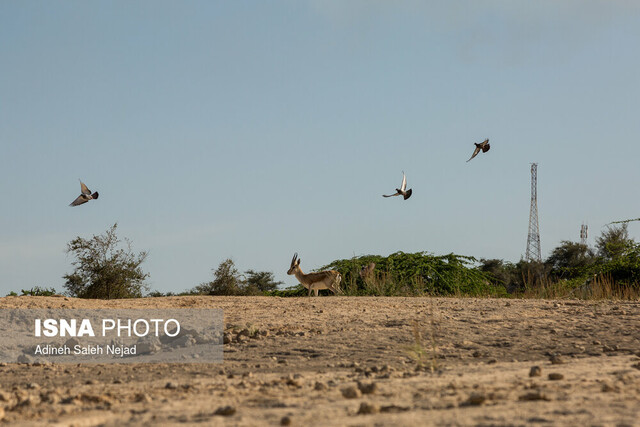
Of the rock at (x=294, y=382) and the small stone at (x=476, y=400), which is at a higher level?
the small stone at (x=476, y=400)

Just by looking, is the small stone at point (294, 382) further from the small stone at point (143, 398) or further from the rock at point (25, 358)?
the rock at point (25, 358)

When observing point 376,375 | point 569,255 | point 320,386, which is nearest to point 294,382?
point 320,386

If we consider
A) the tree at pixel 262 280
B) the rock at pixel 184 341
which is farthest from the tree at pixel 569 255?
the rock at pixel 184 341

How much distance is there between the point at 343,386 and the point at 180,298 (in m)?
9.48

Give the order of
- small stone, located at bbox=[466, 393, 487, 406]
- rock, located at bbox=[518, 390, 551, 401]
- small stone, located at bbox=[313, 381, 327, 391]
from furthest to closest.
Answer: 1. small stone, located at bbox=[313, 381, 327, 391]
2. rock, located at bbox=[518, 390, 551, 401]
3. small stone, located at bbox=[466, 393, 487, 406]

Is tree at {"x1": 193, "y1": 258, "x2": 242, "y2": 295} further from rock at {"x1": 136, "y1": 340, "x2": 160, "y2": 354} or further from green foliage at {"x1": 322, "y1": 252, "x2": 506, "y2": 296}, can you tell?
rock at {"x1": 136, "y1": 340, "x2": 160, "y2": 354}

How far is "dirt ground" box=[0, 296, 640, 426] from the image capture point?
4680 millimetres

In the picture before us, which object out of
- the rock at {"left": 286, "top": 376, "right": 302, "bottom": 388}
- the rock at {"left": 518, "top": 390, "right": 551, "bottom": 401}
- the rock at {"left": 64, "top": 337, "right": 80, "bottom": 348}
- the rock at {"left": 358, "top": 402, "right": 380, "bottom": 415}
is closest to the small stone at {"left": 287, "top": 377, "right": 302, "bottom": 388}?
the rock at {"left": 286, "top": 376, "right": 302, "bottom": 388}

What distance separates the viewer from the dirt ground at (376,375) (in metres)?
4.68

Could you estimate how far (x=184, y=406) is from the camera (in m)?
5.16

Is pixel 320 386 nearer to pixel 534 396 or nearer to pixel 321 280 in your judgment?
pixel 534 396

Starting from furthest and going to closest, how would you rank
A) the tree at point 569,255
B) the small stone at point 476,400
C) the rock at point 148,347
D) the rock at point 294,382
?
the tree at point 569,255 → the rock at point 148,347 → the rock at point 294,382 → the small stone at point 476,400

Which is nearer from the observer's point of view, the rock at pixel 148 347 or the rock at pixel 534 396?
the rock at pixel 534 396

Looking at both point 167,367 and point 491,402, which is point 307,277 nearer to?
point 167,367
